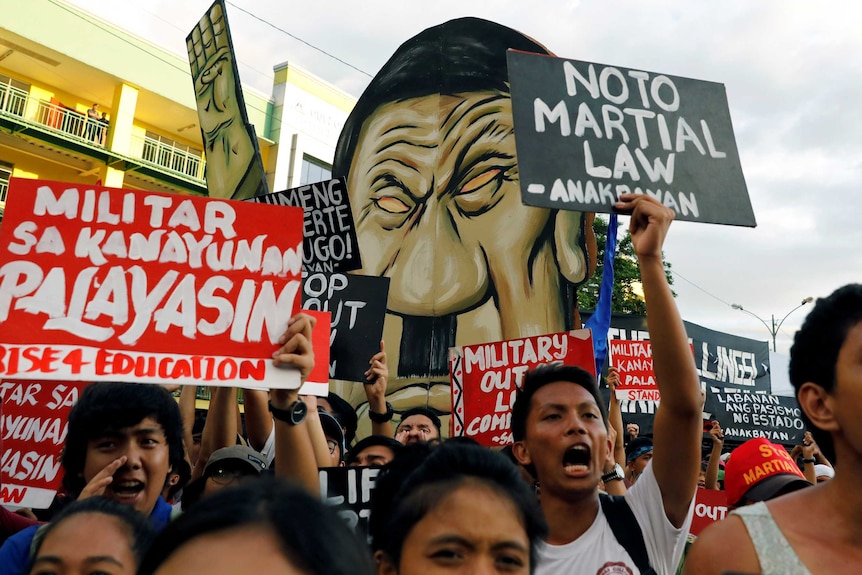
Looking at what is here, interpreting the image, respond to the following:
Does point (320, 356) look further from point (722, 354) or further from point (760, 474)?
point (722, 354)

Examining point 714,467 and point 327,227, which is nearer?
point 327,227

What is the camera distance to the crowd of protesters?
3.17 ft

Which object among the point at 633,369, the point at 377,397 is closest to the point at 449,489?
the point at 377,397

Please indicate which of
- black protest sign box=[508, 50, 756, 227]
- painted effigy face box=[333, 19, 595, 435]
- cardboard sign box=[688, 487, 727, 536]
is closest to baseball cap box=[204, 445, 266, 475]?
black protest sign box=[508, 50, 756, 227]

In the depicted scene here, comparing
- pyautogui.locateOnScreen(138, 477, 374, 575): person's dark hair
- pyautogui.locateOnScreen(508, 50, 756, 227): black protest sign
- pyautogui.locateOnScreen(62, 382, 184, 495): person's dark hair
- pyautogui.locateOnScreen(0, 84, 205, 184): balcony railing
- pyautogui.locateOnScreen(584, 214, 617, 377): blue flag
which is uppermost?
pyautogui.locateOnScreen(0, 84, 205, 184): balcony railing

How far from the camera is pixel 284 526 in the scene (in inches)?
36.8

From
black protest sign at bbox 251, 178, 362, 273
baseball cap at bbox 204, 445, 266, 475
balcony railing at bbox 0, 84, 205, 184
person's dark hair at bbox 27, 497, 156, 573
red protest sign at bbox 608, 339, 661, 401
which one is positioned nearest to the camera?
person's dark hair at bbox 27, 497, 156, 573

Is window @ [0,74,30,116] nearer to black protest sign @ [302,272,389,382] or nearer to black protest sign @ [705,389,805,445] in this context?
black protest sign @ [302,272,389,382]

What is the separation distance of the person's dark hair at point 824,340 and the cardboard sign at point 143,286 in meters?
1.57

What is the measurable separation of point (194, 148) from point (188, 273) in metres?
22.6

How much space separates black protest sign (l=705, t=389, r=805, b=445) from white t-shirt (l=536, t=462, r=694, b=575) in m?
6.99

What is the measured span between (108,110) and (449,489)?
22.3 meters

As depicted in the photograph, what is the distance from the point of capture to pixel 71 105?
838 inches

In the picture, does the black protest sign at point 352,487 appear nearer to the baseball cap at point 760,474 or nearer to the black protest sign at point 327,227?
the baseball cap at point 760,474
